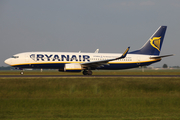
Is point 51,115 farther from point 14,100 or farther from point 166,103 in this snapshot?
point 166,103

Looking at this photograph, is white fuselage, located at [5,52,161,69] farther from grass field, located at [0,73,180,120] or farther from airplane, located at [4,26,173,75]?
grass field, located at [0,73,180,120]

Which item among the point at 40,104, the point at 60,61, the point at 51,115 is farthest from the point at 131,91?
the point at 60,61

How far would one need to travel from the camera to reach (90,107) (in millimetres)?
16797

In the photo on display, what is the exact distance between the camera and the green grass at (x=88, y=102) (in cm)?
1380

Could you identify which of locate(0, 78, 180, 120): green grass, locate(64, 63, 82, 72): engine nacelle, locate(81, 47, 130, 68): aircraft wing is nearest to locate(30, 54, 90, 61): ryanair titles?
locate(81, 47, 130, 68): aircraft wing

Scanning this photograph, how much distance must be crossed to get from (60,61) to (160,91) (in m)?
21.8

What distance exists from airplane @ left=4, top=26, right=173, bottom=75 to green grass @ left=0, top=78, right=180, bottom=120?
53.8ft

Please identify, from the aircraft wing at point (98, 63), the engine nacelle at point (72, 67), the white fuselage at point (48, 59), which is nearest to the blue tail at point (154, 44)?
the aircraft wing at point (98, 63)

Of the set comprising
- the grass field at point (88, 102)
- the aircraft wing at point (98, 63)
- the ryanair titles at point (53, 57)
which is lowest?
the grass field at point (88, 102)

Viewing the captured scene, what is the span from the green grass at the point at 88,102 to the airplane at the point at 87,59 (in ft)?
53.8

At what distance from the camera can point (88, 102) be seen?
18.1m

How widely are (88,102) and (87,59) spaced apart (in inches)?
1046

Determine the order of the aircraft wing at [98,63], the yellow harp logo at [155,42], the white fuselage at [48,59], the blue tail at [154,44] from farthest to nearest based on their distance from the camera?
the yellow harp logo at [155,42]
the blue tail at [154,44]
the aircraft wing at [98,63]
the white fuselage at [48,59]

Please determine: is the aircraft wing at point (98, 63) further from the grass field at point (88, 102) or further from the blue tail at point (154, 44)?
the grass field at point (88, 102)
